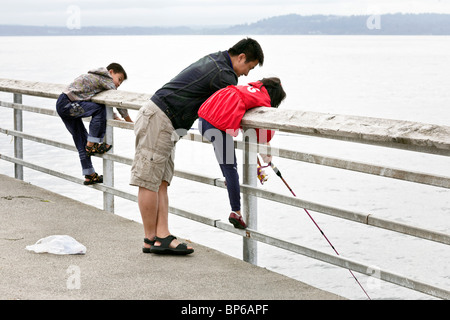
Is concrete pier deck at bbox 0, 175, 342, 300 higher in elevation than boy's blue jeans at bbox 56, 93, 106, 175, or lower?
lower

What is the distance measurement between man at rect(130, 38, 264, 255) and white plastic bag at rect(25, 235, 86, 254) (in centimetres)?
48

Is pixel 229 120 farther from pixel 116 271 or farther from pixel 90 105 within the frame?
pixel 90 105

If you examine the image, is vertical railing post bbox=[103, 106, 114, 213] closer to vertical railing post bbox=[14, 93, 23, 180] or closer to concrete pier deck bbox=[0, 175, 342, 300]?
concrete pier deck bbox=[0, 175, 342, 300]

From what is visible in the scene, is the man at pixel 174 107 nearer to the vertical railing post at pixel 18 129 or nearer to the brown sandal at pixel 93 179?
the brown sandal at pixel 93 179

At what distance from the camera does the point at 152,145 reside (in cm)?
438

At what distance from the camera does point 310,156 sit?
4012 millimetres

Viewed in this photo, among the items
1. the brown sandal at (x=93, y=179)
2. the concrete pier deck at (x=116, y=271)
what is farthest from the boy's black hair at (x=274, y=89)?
the brown sandal at (x=93, y=179)

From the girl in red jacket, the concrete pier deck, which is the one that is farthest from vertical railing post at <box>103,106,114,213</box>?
the girl in red jacket

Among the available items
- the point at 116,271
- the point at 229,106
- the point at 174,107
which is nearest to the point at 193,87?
the point at 174,107

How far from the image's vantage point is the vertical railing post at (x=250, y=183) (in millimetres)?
4301

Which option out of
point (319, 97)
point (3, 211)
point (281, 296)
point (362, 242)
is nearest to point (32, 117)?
point (319, 97)

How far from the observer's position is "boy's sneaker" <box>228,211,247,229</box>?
436 centimetres

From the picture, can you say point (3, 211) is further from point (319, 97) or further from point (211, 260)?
point (319, 97)
